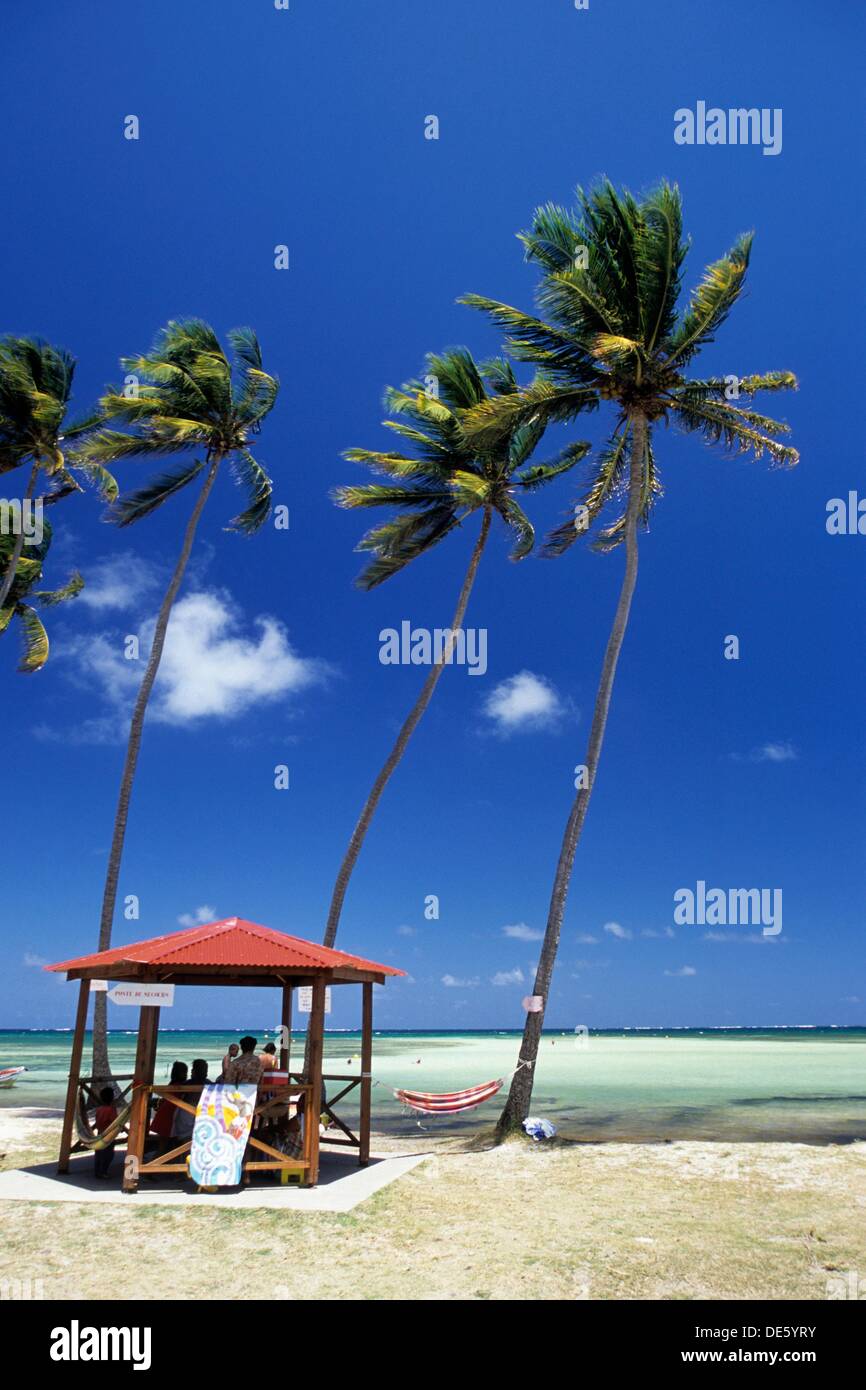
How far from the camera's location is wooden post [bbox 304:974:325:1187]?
10.8m

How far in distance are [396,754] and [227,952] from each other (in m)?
8.12

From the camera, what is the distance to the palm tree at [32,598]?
24.7 m

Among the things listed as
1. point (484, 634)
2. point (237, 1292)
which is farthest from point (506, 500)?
point (237, 1292)

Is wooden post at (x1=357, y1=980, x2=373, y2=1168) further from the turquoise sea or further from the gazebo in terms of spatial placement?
the turquoise sea

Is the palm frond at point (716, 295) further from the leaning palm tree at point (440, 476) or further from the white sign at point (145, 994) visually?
the white sign at point (145, 994)

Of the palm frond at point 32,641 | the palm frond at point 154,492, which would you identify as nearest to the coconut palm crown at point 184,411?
the palm frond at point 154,492

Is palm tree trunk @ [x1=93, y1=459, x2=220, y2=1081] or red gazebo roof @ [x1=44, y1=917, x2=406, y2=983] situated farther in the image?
palm tree trunk @ [x1=93, y1=459, x2=220, y2=1081]

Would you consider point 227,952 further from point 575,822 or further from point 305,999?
point 575,822

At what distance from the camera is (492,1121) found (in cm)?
2266

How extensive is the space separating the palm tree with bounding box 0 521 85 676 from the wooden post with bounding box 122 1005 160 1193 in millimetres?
15690

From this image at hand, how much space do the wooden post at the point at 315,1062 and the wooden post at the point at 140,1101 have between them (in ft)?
5.97

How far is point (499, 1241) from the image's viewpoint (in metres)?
8.34

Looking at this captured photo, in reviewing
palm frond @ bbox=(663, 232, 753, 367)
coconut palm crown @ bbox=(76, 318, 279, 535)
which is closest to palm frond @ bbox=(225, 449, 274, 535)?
coconut palm crown @ bbox=(76, 318, 279, 535)
